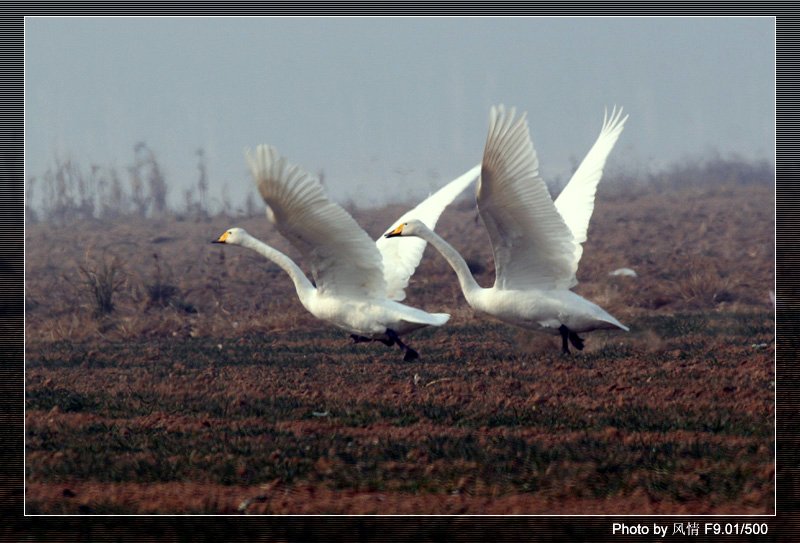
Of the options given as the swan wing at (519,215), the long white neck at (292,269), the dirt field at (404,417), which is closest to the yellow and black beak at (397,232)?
the long white neck at (292,269)

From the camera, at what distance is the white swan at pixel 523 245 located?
30.7 feet

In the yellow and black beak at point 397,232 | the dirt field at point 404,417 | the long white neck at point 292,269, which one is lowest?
the dirt field at point 404,417

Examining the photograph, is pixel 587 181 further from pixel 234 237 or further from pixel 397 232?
pixel 234 237

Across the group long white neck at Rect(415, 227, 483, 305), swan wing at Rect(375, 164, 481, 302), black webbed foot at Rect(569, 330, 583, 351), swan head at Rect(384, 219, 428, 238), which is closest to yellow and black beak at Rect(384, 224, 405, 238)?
swan head at Rect(384, 219, 428, 238)

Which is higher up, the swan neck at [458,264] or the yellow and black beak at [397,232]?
the yellow and black beak at [397,232]

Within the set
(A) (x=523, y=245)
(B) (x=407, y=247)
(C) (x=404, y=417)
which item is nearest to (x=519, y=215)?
(A) (x=523, y=245)

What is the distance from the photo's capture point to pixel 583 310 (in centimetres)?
1072

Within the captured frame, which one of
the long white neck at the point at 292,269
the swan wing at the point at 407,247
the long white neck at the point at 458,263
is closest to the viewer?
the long white neck at the point at 458,263

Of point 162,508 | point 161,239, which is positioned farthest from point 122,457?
point 161,239

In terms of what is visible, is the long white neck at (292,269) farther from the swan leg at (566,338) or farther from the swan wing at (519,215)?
the swan leg at (566,338)

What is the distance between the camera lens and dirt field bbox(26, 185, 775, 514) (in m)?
6.56

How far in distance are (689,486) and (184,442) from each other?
3530 mm

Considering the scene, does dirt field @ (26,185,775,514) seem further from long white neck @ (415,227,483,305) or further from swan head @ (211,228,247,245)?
swan head @ (211,228,247,245)

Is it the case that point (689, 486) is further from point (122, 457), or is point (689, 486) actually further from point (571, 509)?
point (122, 457)
